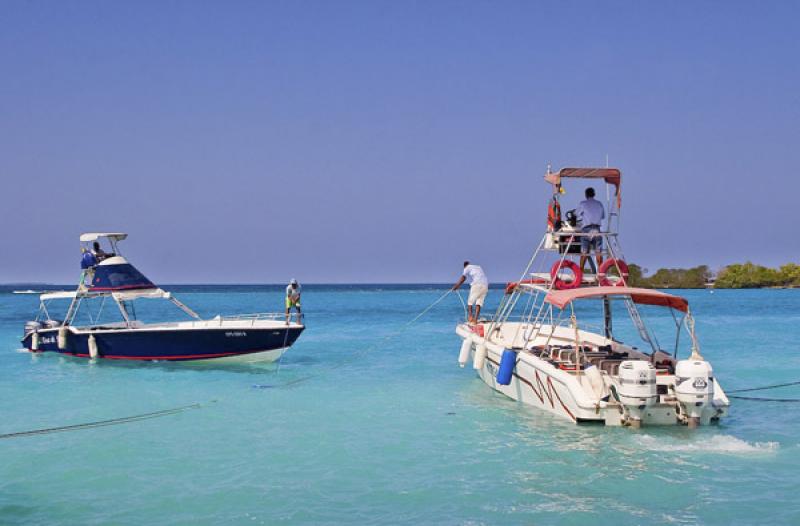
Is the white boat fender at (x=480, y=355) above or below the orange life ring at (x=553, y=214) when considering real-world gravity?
below

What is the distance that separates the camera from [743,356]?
22.1 metres

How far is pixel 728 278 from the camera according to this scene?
10950 centimetres

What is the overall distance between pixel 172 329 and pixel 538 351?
10.8m

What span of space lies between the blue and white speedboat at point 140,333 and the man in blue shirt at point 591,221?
8.70m

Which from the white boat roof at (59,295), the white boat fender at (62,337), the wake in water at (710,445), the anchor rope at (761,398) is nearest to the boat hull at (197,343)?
the white boat fender at (62,337)

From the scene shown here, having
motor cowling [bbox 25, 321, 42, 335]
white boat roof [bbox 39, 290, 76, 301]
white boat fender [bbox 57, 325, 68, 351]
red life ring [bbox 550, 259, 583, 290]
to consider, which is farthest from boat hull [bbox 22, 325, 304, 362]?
red life ring [bbox 550, 259, 583, 290]

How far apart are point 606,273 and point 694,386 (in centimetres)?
335

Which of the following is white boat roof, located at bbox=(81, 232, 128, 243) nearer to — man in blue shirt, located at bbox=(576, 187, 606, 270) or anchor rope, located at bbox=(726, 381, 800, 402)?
man in blue shirt, located at bbox=(576, 187, 606, 270)

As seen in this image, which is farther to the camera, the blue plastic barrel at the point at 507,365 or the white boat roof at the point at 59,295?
the white boat roof at the point at 59,295

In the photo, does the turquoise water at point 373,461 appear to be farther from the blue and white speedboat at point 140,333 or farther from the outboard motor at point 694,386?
the blue and white speedboat at point 140,333

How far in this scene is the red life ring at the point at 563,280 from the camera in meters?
13.6

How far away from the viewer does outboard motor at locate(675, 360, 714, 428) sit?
413 inches

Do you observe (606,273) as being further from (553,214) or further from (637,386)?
(637,386)

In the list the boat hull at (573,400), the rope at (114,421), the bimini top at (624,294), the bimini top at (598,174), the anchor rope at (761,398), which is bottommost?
the rope at (114,421)
